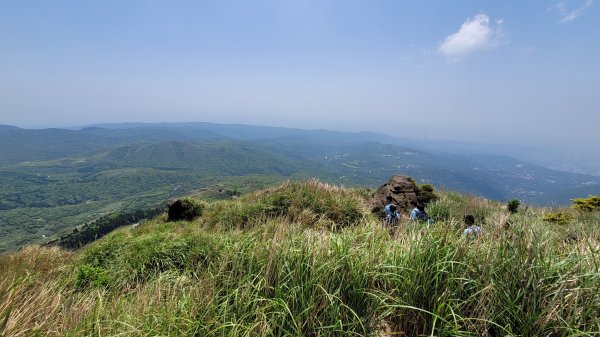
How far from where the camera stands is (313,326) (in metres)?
3.33

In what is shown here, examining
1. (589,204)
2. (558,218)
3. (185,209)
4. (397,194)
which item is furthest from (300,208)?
(589,204)

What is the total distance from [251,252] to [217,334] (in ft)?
4.61

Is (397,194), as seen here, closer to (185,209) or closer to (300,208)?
(300,208)

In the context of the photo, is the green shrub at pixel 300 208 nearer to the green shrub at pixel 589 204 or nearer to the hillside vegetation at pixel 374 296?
the hillside vegetation at pixel 374 296

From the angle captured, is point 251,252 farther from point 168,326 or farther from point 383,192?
point 383,192

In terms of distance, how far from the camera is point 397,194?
15164 mm

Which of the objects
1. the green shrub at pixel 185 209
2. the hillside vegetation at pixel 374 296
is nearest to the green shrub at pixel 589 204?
the hillside vegetation at pixel 374 296

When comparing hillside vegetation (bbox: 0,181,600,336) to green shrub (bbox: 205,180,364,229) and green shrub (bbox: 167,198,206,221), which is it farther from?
green shrub (bbox: 167,198,206,221)

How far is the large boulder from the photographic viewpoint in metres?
14.2

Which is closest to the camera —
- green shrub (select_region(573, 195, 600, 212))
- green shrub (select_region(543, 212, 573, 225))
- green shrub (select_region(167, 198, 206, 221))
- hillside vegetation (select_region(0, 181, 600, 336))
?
hillside vegetation (select_region(0, 181, 600, 336))

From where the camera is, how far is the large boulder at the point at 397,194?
14.2 m

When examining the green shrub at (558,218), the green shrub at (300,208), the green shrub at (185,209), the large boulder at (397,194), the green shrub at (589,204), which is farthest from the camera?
the green shrub at (185,209)

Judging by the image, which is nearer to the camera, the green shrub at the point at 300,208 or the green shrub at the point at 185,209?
the green shrub at the point at 300,208

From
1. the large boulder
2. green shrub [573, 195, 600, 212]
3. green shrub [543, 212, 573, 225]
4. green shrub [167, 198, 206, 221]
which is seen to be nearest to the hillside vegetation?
the large boulder
